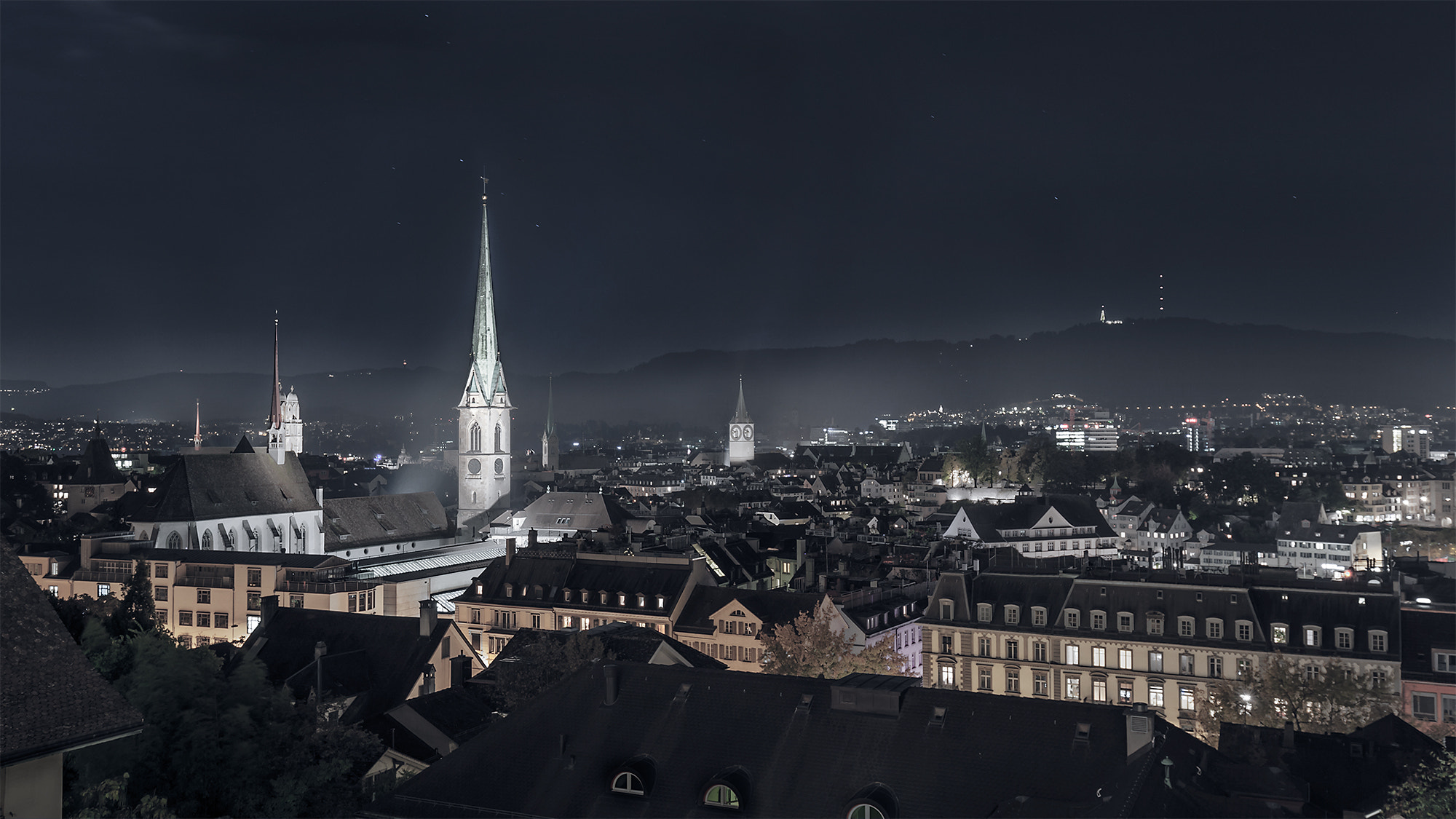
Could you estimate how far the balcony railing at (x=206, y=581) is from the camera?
6512 centimetres

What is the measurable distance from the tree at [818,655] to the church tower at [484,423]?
74.7 meters

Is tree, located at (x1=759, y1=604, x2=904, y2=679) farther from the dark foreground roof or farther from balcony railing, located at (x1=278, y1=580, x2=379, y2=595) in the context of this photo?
balcony railing, located at (x1=278, y1=580, x2=379, y2=595)

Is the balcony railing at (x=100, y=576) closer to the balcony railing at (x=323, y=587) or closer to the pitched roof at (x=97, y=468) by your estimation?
the balcony railing at (x=323, y=587)

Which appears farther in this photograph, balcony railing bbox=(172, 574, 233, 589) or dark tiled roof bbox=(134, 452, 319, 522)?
dark tiled roof bbox=(134, 452, 319, 522)

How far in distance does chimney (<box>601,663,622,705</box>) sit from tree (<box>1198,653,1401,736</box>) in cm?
2415

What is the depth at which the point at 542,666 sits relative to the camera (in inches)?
1398

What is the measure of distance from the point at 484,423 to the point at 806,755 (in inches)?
3774

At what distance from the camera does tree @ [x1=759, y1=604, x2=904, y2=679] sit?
132 feet

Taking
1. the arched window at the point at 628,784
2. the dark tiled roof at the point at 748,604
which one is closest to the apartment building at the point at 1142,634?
the dark tiled roof at the point at 748,604

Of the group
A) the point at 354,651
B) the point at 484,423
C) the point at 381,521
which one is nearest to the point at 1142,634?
the point at 354,651

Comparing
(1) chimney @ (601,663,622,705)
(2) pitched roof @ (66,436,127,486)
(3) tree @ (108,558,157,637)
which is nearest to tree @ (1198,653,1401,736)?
(1) chimney @ (601,663,622,705)

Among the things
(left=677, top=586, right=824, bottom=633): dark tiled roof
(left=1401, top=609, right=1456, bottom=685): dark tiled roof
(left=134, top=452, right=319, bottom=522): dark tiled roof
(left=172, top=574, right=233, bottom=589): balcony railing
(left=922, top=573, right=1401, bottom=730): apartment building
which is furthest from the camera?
(left=134, top=452, right=319, bottom=522): dark tiled roof

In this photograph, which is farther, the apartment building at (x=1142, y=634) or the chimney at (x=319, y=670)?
the apartment building at (x=1142, y=634)

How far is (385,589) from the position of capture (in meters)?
67.9
